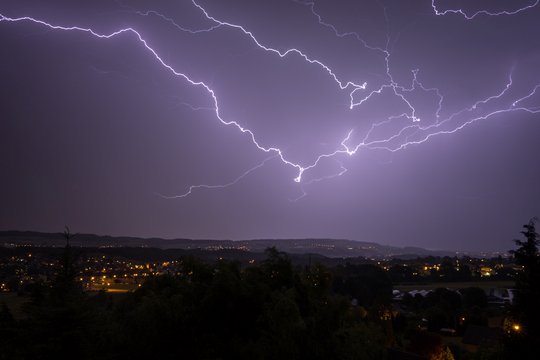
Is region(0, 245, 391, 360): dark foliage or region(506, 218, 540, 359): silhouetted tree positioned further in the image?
region(506, 218, 540, 359): silhouetted tree

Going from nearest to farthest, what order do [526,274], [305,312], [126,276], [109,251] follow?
[305,312] < [526,274] < [126,276] < [109,251]

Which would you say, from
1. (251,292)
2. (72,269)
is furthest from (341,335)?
(72,269)

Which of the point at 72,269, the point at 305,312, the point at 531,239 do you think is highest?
the point at 531,239

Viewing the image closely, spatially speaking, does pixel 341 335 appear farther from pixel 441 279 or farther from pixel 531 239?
pixel 441 279

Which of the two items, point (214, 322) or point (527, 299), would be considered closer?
point (214, 322)

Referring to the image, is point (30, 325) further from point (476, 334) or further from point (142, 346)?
point (476, 334)

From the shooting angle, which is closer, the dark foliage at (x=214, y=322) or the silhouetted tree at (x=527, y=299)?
the dark foliage at (x=214, y=322)

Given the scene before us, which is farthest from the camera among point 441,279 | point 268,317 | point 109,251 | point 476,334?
point 109,251

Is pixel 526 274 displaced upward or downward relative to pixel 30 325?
upward

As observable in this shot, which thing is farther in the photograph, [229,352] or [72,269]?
[72,269]
